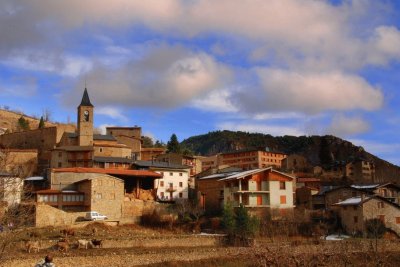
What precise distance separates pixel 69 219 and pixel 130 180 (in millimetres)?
14329

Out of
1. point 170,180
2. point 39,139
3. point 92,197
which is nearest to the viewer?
point 92,197

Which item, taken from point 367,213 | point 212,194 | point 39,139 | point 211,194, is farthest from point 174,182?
point 39,139

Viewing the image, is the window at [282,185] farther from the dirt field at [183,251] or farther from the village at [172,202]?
the dirt field at [183,251]

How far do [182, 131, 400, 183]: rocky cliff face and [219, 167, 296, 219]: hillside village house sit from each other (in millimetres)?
43280

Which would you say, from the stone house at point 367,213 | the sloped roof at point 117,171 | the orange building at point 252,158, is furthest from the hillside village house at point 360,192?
the orange building at point 252,158

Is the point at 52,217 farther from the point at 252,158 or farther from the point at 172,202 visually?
the point at 252,158

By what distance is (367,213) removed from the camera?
54.1 meters

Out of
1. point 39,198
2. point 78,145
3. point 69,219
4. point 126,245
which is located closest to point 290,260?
point 126,245

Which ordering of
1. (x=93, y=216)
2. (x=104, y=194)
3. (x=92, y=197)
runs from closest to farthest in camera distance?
(x=93, y=216) < (x=92, y=197) < (x=104, y=194)

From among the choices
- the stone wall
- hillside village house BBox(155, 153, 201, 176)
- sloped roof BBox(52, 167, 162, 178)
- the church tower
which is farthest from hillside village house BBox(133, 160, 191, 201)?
the stone wall

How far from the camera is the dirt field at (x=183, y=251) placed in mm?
38562

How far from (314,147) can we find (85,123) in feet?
279

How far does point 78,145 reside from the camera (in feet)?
258

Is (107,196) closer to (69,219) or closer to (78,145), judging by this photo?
(69,219)
